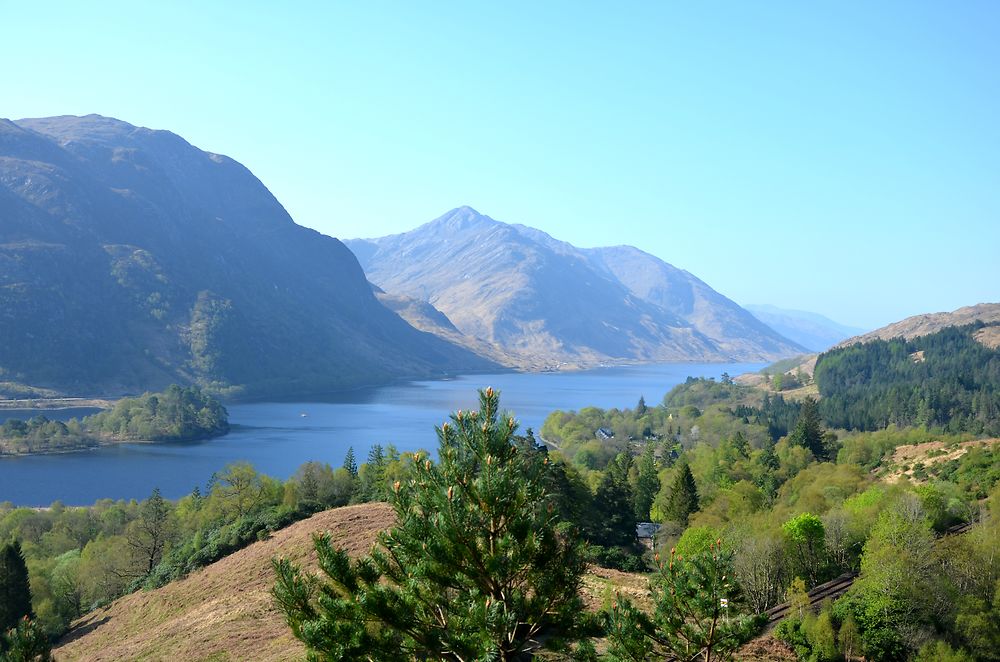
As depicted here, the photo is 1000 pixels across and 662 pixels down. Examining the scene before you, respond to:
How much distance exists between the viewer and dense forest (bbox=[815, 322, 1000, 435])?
99.1m

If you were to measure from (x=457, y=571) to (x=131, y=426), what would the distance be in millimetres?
133577

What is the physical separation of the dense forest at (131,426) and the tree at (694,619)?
12154 centimetres

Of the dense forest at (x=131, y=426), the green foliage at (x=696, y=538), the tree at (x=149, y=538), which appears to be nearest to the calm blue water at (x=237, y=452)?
the dense forest at (x=131, y=426)

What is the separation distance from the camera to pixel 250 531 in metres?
40.4

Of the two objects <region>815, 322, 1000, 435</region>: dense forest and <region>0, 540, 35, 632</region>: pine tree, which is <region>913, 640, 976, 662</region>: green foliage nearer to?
<region>0, 540, 35, 632</region>: pine tree

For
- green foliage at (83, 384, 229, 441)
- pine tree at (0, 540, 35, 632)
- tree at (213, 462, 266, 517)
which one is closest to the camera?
pine tree at (0, 540, 35, 632)

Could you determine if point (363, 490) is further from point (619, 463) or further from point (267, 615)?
point (619, 463)

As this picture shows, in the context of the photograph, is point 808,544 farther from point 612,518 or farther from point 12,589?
point 12,589

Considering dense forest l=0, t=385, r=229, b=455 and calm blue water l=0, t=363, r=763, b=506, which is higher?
dense forest l=0, t=385, r=229, b=455

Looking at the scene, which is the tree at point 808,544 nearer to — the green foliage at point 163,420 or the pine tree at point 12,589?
the pine tree at point 12,589

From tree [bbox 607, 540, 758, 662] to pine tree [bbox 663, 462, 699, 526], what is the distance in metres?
37.5

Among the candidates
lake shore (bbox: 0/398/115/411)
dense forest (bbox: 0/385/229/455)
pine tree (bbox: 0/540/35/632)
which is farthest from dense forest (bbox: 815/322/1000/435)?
lake shore (bbox: 0/398/115/411)

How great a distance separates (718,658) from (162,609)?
103 ft

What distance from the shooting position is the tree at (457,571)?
27.5ft
